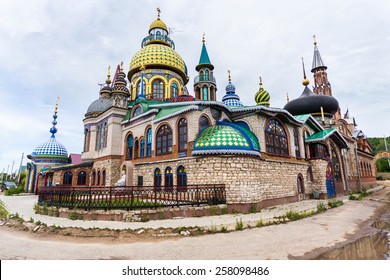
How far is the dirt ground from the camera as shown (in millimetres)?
5102

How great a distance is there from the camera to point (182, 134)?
12.9m

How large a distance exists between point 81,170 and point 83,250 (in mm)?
17142

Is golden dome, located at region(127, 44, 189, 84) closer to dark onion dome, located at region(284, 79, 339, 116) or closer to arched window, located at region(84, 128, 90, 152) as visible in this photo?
arched window, located at region(84, 128, 90, 152)

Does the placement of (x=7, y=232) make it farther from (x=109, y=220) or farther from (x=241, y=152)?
(x=241, y=152)

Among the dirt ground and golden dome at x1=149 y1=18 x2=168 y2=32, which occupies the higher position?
golden dome at x1=149 y1=18 x2=168 y2=32

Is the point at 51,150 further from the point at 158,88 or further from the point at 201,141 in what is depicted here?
the point at 201,141

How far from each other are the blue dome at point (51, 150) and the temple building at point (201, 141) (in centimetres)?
19

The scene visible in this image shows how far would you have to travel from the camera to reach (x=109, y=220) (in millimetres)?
8117

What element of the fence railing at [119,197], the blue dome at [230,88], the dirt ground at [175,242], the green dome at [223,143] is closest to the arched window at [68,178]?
the fence railing at [119,197]

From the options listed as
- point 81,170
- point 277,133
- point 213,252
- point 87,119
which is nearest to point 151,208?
point 213,252

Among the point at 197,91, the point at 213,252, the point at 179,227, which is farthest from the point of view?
the point at 197,91

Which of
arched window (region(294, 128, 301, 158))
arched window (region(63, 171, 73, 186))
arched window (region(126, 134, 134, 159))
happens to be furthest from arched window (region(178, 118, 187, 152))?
arched window (region(63, 171, 73, 186))

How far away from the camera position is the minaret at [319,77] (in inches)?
1374

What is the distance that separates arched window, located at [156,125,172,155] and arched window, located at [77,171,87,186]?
34.8 ft
